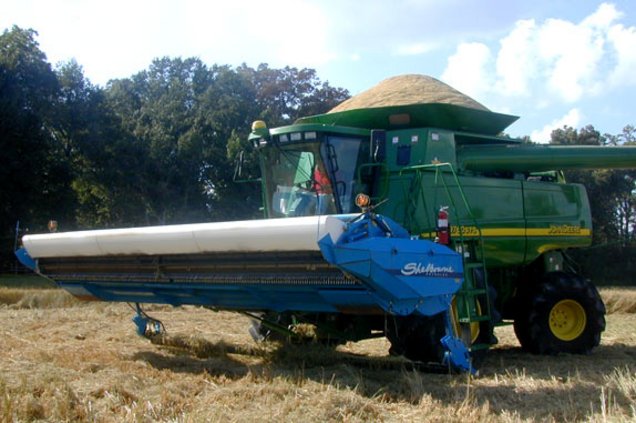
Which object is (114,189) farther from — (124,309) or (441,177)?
(441,177)

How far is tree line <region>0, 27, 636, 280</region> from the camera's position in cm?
2508

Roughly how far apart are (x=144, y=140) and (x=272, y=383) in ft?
84.8

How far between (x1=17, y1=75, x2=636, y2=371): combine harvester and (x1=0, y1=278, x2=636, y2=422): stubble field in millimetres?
381

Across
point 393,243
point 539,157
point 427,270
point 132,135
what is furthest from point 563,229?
point 132,135

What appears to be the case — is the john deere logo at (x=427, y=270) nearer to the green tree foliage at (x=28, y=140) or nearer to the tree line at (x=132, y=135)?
the tree line at (x=132, y=135)

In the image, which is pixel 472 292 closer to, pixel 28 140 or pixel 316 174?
pixel 316 174

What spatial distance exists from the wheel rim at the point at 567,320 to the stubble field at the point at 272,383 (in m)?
0.37

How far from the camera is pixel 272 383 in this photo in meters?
5.11

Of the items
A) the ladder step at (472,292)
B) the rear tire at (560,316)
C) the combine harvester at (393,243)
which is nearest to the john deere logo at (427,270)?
the combine harvester at (393,243)

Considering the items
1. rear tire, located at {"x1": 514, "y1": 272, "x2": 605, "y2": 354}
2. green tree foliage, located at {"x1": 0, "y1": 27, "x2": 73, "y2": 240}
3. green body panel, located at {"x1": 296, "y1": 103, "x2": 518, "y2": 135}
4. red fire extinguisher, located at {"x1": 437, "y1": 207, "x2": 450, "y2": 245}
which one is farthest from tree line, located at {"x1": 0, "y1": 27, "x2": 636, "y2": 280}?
red fire extinguisher, located at {"x1": 437, "y1": 207, "x2": 450, "y2": 245}

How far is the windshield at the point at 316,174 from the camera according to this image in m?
6.83

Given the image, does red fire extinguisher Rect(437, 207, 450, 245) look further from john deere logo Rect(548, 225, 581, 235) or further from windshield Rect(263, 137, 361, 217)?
john deere logo Rect(548, 225, 581, 235)

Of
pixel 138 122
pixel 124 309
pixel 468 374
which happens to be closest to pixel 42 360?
pixel 468 374

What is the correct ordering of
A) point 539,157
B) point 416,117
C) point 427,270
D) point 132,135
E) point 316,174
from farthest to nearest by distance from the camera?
point 132,135 → point 539,157 → point 416,117 → point 316,174 → point 427,270
